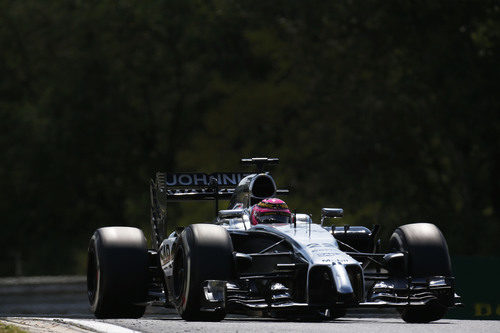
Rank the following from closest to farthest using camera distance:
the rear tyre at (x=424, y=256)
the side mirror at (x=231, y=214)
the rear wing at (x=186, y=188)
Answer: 1. the rear tyre at (x=424, y=256)
2. the side mirror at (x=231, y=214)
3. the rear wing at (x=186, y=188)

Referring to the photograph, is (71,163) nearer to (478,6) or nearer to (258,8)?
(258,8)

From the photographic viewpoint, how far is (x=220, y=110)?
39.2 m

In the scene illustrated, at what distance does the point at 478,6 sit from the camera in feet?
119

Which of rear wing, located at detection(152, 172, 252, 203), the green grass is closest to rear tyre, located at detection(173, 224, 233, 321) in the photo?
the green grass

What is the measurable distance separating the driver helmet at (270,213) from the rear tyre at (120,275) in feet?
4.40

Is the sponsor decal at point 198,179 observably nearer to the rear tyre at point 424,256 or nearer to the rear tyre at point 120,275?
the rear tyre at point 120,275

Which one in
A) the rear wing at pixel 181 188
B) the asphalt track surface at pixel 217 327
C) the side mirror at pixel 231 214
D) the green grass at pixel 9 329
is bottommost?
the asphalt track surface at pixel 217 327

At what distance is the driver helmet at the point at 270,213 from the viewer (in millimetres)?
14289

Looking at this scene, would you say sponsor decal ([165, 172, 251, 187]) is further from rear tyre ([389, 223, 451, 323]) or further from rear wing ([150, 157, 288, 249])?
rear tyre ([389, 223, 451, 323])

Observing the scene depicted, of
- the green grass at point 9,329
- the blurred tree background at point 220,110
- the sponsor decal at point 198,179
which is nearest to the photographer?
the green grass at point 9,329

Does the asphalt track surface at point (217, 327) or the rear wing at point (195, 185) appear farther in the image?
the rear wing at point (195, 185)

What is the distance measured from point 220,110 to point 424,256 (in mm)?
25646

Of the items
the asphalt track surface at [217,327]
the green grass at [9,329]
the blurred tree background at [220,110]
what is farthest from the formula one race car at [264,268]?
the blurred tree background at [220,110]

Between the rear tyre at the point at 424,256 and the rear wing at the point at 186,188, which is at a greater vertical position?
the rear wing at the point at 186,188
